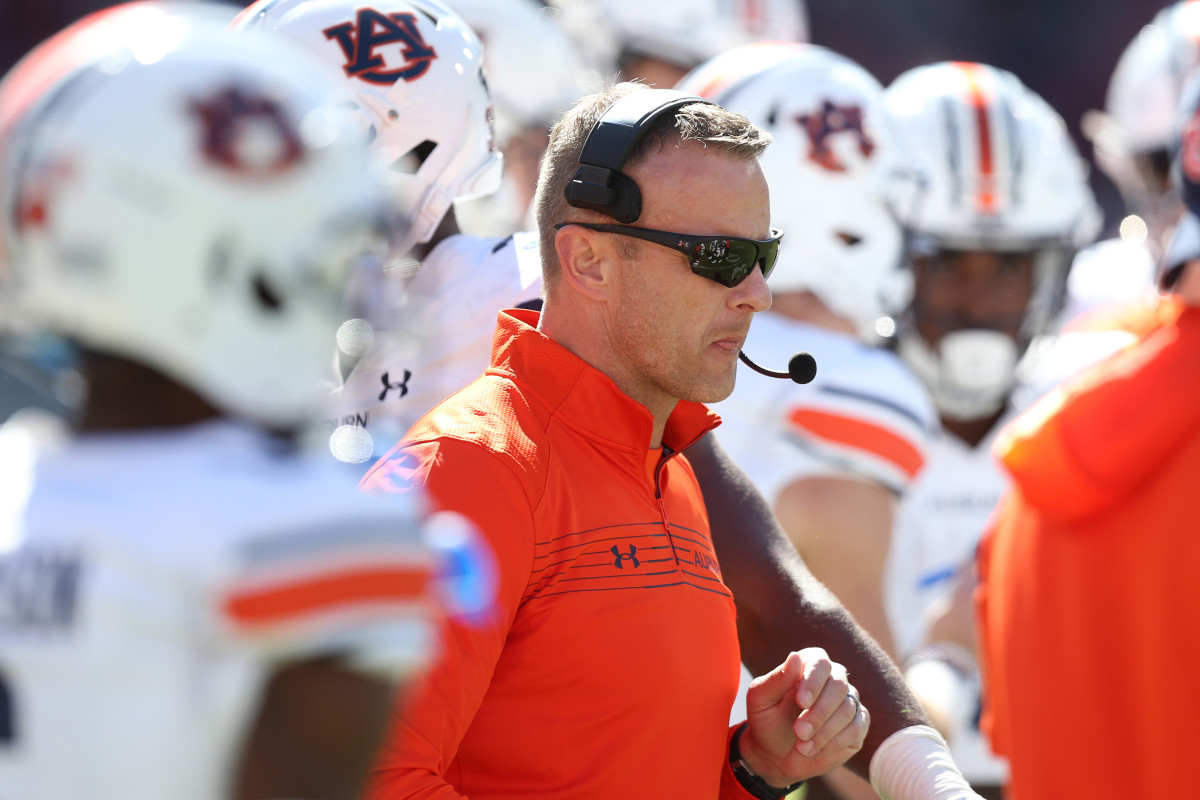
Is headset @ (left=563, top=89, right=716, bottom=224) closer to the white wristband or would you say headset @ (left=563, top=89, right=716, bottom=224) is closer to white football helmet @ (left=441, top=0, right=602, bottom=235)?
the white wristband

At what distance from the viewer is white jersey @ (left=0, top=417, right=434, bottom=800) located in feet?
4.04

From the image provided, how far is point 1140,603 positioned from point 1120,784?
293 mm

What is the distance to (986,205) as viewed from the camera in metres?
5.49

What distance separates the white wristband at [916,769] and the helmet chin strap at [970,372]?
289cm

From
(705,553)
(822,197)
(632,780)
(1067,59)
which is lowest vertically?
(632,780)

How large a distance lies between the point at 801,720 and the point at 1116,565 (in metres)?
0.52

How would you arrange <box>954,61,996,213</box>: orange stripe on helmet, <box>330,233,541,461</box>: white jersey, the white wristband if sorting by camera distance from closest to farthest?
the white wristband
<box>330,233,541,461</box>: white jersey
<box>954,61,996,213</box>: orange stripe on helmet

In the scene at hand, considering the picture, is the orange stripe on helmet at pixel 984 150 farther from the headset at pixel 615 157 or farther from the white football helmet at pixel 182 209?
the white football helmet at pixel 182 209

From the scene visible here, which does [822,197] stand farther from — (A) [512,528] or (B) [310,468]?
(B) [310,468]

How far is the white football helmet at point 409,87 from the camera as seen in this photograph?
3.46 metres

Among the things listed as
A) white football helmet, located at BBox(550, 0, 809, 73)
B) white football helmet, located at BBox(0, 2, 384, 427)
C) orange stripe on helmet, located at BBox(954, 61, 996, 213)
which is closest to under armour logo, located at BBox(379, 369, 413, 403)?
white football helmet, located at BBox(0, 2, 384, 427)

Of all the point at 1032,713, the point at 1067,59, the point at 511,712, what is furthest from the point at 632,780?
the point at 1067,59

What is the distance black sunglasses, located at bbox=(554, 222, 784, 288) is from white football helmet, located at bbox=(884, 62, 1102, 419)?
3.01 metres

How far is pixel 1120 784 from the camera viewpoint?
2.19 metres
